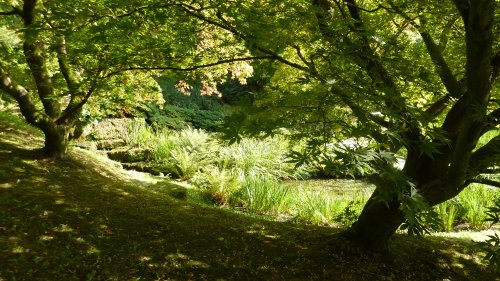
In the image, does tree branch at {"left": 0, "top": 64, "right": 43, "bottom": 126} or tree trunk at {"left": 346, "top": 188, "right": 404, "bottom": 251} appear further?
tree branch at {"left": 0, "top": 64, "right": 43, "bottom": 126}

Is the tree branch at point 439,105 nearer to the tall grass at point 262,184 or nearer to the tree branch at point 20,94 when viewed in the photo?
the tall grass at point 262,184

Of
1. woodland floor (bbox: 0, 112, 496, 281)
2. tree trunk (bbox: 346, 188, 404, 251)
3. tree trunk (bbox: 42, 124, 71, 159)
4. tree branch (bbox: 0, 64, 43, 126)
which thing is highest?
tree branch (bbox: 0, 64, 43, 126)

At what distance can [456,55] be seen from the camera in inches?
155

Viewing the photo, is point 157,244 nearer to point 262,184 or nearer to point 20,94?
point 20,94

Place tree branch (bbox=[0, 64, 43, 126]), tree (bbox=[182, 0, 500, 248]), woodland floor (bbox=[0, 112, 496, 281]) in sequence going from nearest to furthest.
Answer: tree (bbox=[182, 0, 500, 248]) → woodland floor (bbox=[0, 112, 496, 281]) → tree branch (bbox=[0, 64, 43, 126])

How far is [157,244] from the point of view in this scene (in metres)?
3.21

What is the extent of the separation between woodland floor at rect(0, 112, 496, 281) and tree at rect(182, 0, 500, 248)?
1.51 ft

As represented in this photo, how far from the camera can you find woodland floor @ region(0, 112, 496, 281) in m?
2.81

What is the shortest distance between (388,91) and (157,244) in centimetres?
219

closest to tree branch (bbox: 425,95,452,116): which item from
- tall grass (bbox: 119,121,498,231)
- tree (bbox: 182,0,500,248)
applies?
tree (bbox: 182,0,500,248)

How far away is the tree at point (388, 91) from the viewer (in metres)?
2.03

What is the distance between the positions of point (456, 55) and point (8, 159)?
4920 millimetres

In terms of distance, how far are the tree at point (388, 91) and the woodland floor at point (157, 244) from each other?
0.46m

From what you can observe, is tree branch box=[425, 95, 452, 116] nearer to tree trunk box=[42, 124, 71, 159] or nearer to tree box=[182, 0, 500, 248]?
tree box=[182, 0, 500, 248]
